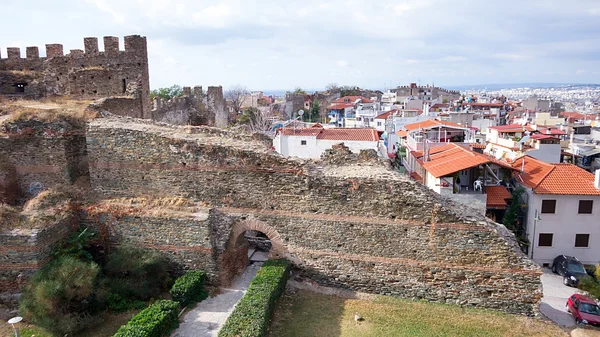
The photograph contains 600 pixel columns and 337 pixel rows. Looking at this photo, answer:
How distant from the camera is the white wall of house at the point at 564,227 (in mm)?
18016

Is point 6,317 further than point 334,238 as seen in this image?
No

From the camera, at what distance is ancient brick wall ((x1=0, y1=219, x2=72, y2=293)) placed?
10.5 metres

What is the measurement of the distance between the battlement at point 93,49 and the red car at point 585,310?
18.8 metres

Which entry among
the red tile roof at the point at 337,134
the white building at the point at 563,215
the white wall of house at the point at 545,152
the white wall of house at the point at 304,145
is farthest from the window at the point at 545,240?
the white wall of house at the point at 304,145

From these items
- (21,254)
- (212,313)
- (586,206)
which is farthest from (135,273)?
(586,206)

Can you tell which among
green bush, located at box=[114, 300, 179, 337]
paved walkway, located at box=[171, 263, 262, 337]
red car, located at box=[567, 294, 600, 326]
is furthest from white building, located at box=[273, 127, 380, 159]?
green bush, located at box=[114, 300, 179, 337]

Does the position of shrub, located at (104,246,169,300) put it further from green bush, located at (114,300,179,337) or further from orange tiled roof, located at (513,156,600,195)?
orange tiled roof, located at (513,156,600,195)

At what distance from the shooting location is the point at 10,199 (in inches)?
506

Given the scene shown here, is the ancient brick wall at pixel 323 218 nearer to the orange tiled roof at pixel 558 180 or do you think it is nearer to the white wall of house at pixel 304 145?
the orange tiled roof at pixel 558 180

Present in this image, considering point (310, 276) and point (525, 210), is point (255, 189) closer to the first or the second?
point (310, 276)

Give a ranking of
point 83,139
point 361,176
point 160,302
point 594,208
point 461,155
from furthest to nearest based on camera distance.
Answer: point 461,155 → point 594,208 → point 83,139 → point 361,176 → point 160,302

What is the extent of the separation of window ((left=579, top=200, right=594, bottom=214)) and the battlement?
19.7 meters

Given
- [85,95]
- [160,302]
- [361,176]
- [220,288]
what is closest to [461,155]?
[361,176]

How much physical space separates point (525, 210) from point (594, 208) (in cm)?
257
